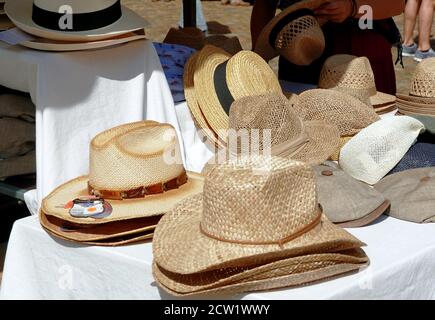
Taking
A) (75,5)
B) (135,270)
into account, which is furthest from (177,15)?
(135,270)

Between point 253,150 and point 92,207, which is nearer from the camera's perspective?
point 92,207

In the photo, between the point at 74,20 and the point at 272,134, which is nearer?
the point at 272,134

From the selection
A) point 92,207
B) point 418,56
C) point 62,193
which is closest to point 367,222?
point 92,207

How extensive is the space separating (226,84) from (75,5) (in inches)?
26.2

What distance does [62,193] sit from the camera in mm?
2559

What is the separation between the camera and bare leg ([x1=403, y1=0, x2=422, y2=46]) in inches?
314

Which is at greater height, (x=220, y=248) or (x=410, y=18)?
(x=220, y=248)

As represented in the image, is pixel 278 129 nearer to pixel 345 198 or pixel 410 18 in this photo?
pixel 345 198

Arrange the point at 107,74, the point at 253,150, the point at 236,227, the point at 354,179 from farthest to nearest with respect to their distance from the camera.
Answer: the point at 107,74 < the point at 253,150 < the point at 354,179 < the point at 236,227

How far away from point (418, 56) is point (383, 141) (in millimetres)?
5575

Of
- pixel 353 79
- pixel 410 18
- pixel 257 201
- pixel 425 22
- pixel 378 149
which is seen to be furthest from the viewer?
pixel 410 18

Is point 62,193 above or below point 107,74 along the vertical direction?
below

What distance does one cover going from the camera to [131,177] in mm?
2420

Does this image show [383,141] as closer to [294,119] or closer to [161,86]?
[294,119]
